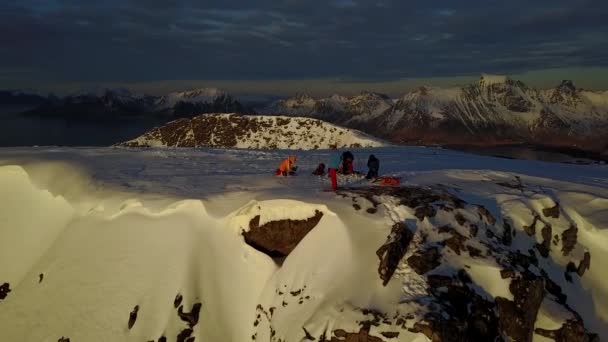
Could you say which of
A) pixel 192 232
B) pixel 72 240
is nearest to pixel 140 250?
pixel 192 232

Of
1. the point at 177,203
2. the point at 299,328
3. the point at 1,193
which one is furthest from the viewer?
the point at 1,193

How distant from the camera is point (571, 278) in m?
19.9

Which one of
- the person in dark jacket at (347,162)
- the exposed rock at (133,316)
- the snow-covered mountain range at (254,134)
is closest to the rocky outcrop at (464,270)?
the person in dark jacket at (347,162)

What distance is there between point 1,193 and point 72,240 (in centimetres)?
1114

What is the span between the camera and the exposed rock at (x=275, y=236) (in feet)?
70.0

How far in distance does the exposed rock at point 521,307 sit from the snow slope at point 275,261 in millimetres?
178

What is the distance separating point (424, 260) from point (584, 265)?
9.43 metres

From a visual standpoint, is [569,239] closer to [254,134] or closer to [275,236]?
[275,236]

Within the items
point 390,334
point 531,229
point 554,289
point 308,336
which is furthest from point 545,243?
point 308,336

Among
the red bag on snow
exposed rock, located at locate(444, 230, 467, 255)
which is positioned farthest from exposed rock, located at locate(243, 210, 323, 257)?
exposed rock, located at locate(444, 230, 467, 255)

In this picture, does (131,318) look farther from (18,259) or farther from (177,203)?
(18,259)

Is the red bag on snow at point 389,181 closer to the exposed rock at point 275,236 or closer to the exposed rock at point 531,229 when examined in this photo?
the exposed rock at point 275,236

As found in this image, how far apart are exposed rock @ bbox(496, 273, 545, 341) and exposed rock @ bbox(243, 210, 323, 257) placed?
941 cm

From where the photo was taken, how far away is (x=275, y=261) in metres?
21.1
